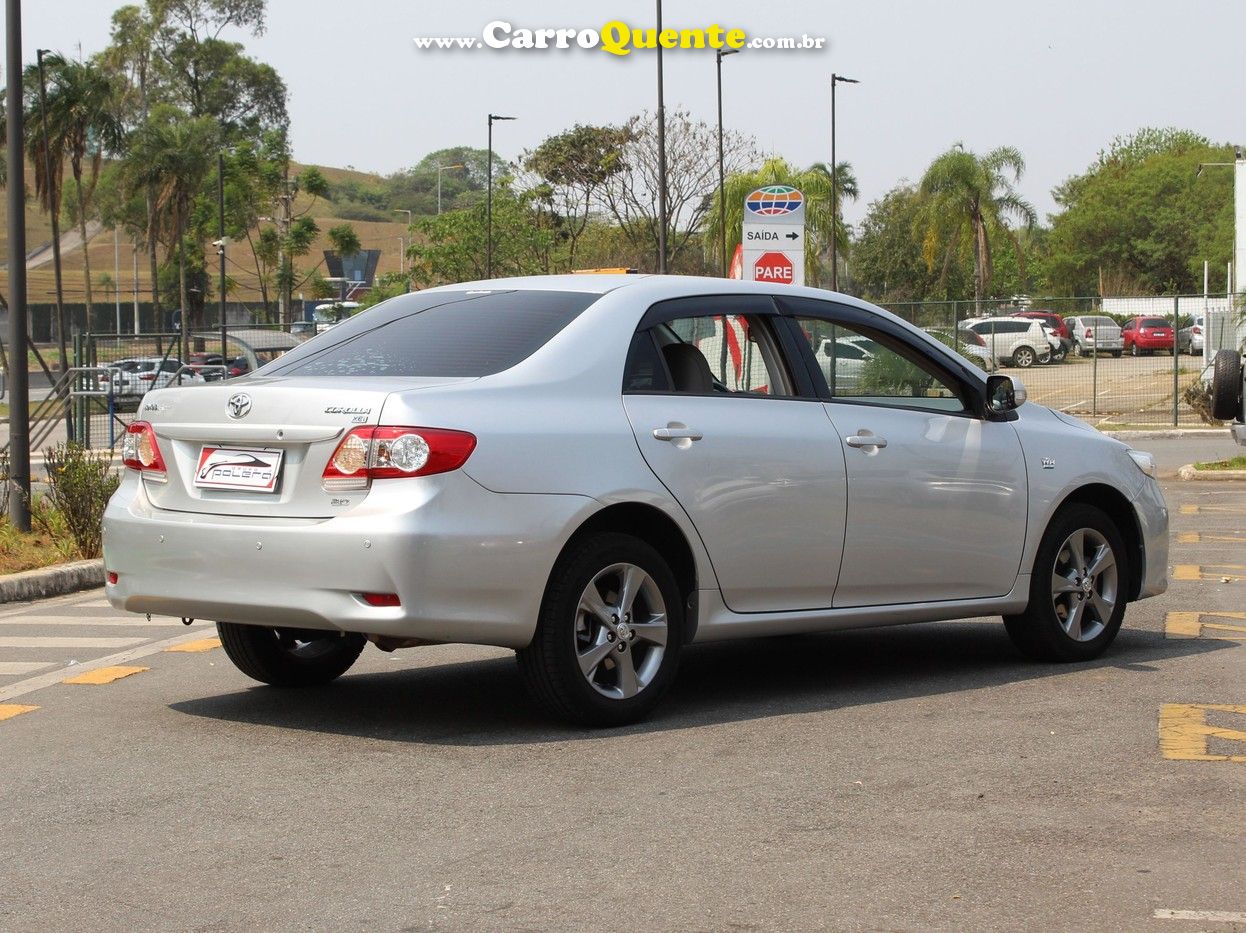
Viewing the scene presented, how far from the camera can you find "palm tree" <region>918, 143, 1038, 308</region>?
76312mm

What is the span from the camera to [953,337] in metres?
38.7

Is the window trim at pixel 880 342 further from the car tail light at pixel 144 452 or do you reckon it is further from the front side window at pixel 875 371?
the car tail light at pixel 144 452

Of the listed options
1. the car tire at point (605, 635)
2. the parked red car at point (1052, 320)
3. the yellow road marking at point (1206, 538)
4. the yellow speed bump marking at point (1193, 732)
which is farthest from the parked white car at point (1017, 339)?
the car tire at point (605, 635)

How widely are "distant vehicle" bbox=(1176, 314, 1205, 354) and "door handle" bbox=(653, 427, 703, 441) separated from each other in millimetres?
52207

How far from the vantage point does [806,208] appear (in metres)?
61.9

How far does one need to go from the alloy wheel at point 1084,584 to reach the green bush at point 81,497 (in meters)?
6.89

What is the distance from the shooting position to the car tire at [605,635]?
636cm

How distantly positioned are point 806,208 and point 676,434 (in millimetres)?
56121

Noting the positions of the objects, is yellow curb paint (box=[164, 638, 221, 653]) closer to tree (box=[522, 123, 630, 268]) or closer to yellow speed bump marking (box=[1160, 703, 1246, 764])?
yellow speed bump marking (box=[1160, 703, 1246, 764])

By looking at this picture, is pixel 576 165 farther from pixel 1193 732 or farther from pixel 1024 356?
pixel 1193 732

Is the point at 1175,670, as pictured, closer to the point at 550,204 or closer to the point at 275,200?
the point at 550,204

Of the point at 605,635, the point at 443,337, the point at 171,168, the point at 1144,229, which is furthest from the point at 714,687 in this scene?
the point at 1144,229

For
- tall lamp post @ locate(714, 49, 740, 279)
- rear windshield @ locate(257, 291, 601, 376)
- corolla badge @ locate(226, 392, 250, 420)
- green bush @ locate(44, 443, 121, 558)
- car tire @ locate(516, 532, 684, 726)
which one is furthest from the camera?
tall lamp post @ locate(714, 49, 740, 279)

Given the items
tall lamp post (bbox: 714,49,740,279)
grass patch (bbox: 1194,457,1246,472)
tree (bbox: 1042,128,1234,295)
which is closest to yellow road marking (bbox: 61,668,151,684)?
grass patch (bbox: 1194,457,1246,472)
